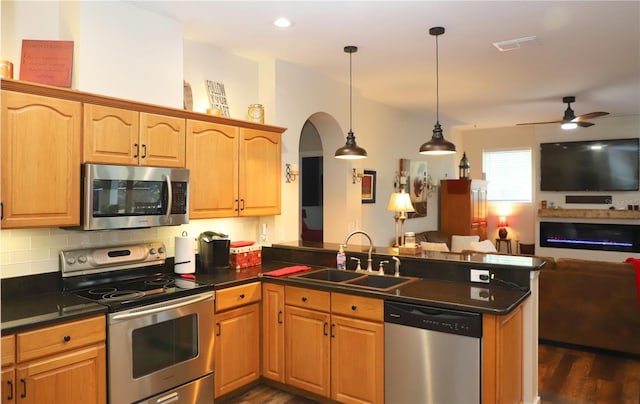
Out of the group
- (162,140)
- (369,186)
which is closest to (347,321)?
(162,140)

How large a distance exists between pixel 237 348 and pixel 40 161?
5.98ft

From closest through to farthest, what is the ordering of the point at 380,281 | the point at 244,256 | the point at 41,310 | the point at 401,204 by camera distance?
the point at 41,310 < the point at 380,281 < the point at 244,256 < the point at 401,204

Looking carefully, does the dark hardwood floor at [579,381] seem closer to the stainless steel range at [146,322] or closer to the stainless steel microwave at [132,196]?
the stainless steel range at [146,322]

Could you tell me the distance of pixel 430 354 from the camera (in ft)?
8.99

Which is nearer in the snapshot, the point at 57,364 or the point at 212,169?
the point at 57,364

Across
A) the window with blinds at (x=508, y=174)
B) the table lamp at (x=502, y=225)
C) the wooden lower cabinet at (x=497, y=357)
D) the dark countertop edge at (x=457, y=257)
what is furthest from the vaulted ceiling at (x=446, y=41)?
the table lamp at (x=502, y=225)

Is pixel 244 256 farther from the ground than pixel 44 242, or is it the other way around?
pixel 44 242

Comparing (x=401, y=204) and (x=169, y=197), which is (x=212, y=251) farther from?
(x=401, y=204)

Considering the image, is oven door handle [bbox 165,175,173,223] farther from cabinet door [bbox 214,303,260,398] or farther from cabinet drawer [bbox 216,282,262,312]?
cabinet door [bbox 214,303,260,398]

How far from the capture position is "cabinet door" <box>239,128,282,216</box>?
386cm

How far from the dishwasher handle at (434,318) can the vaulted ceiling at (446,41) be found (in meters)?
2.02

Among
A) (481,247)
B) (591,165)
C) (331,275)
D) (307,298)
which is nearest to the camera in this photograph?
(307,298)

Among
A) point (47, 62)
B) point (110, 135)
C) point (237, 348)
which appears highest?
point (47, 62)

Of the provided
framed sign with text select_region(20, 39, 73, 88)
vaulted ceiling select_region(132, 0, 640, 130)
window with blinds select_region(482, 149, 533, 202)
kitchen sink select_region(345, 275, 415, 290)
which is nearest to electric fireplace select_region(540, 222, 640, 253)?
window with blinds select_region(482, 149, 533, 202)
